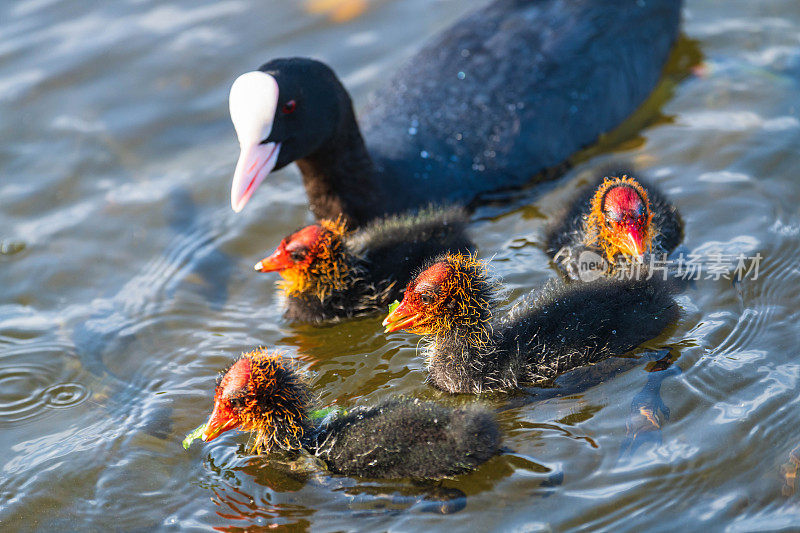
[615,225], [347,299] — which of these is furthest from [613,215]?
[347,299]

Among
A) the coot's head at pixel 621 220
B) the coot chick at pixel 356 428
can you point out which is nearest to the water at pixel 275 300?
the coot chick at pixel 356 428

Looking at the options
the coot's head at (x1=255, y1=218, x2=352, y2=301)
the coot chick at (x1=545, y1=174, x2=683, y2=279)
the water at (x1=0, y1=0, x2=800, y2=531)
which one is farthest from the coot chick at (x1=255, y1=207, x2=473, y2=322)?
the coot chick at (x1=545, y1=174, x2=683, y2=279)

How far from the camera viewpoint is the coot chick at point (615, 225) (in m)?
3.85

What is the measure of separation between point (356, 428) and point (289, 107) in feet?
5.59

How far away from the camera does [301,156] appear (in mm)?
4535

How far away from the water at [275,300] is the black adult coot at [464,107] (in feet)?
0.87

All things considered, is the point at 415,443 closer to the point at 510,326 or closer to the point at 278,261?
the point at 510,326

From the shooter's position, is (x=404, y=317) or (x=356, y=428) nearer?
(x=356, y=428)

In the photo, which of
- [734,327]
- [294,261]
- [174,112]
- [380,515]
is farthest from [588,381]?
[174,112]

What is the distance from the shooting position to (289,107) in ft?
14.3

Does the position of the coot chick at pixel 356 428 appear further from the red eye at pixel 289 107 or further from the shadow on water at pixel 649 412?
the red eye at pixel 289 107

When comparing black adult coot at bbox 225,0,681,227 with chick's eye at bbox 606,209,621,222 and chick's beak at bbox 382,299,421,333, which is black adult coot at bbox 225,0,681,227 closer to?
chick's beak at bbox 382,299,421,333

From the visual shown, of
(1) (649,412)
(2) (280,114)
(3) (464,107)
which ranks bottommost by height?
(1) (649,412)

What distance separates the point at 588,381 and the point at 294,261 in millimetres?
1411
